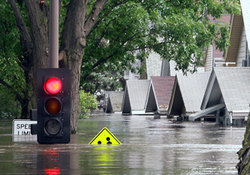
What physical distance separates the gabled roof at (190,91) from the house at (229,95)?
3.10 m

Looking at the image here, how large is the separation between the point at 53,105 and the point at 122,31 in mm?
20425

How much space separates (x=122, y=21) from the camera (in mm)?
26484

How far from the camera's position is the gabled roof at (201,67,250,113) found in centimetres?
2695

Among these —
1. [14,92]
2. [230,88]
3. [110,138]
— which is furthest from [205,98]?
[110,138]

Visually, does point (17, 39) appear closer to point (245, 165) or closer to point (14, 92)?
point (14, 92)

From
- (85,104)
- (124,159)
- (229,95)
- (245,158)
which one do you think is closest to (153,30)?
(229,95)

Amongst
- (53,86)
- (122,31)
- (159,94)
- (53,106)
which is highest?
(122,31)

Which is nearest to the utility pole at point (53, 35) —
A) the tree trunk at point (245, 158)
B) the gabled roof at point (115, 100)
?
the tree trunk at point (245, 158)

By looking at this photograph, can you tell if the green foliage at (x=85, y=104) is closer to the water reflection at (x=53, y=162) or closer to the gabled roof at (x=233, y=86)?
the gabled roof at (x=233, y=86)

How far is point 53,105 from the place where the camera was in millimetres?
7383

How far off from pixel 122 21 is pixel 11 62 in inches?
200

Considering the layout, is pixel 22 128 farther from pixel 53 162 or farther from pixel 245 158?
pixel 245 158

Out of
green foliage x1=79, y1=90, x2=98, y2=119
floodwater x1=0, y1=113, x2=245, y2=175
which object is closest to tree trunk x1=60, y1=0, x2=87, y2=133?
floodwater x1=0, y1=113, x2=245, y2=175

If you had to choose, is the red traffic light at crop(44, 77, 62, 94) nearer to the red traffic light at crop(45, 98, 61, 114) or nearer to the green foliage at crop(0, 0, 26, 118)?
the red traffic light at crop(45, 98, 61, 114)
